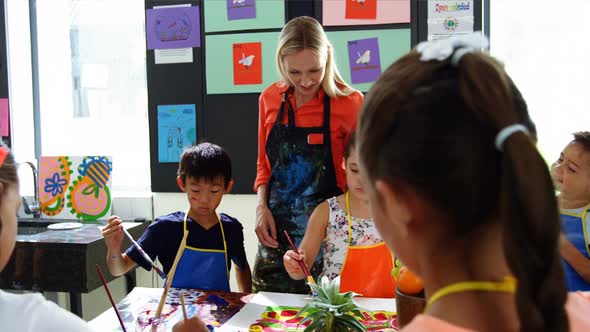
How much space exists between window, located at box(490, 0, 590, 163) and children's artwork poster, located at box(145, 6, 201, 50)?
1531mm

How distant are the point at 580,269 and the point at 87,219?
2331mm

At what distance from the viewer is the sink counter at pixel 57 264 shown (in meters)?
2.33

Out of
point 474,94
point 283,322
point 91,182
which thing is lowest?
point 283,322

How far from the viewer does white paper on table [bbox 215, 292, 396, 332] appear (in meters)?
1.24

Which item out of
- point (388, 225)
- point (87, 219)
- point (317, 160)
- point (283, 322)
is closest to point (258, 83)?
point (317, 160)

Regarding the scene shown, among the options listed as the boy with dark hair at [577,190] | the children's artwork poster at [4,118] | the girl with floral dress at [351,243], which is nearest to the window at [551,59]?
the boy with dark hair at [577,190]

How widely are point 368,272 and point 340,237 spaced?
0.16 m

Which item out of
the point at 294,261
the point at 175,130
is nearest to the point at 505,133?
the point at 294,261

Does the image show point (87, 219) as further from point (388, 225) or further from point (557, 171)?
point (388, 225)

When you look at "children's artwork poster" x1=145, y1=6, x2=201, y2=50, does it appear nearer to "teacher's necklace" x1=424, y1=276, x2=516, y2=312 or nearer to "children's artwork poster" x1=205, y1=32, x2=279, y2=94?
"children's artwork poster" x1=205, y1=32, x2=279, y2=94

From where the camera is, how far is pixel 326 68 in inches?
76.1

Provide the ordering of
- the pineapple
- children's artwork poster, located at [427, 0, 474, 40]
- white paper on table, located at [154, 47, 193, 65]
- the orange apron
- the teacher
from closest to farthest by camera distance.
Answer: the pineapple → the orange apron → the teacher → children's artwork poster, located at [427, 0, 474, 40] → white paper on table, located at [154, 47, 193, 65]

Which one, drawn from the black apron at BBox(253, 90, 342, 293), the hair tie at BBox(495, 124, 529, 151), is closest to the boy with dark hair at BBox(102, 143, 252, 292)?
the black apron at BBox(253, 90, 342, 293)

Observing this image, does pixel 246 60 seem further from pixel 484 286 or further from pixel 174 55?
pixel 484 286
